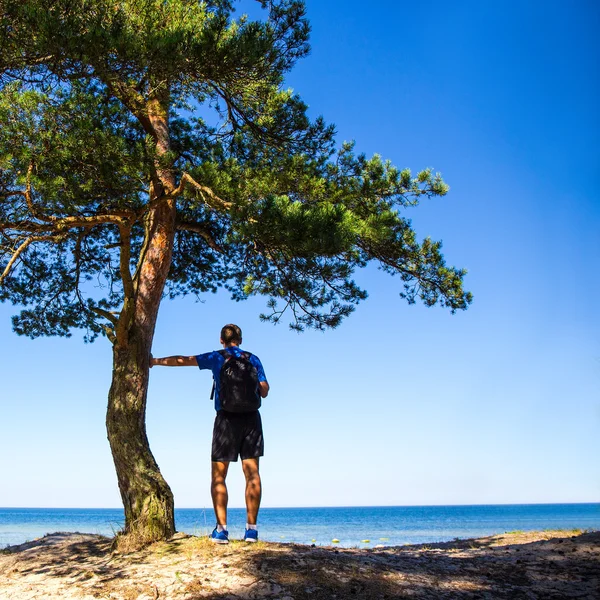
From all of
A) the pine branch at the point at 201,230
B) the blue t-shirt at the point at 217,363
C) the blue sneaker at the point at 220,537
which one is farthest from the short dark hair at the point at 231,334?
the pine branch at the point at 201,230

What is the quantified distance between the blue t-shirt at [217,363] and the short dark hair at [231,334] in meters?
0.12

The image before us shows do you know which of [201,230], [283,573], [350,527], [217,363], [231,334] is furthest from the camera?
[350,527]

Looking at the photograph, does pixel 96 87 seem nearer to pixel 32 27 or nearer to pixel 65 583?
pixel 32 27

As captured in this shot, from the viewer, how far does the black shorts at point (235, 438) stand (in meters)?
4.95

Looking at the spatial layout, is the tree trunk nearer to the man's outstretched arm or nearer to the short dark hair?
the man's outstretched arm

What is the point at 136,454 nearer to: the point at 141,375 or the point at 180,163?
the point at 141,375

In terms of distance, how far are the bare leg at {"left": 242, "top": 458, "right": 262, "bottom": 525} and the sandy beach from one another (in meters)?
0.25

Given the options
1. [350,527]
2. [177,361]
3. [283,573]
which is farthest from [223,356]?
[350,527]

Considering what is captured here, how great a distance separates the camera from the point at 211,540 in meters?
4.84

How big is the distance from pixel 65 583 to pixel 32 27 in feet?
14.8

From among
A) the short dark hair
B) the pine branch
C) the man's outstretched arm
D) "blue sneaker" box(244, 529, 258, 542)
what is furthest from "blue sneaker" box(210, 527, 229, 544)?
the pine branch

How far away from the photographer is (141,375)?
5.82 m

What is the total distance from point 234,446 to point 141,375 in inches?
56.1

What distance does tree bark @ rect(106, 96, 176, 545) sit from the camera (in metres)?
5.32
